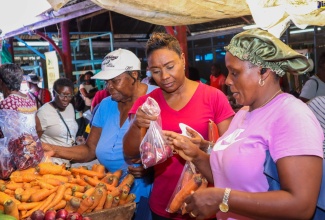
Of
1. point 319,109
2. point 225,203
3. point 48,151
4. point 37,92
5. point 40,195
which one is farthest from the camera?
point 37,92

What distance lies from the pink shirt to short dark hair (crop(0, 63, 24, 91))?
3.34 meters

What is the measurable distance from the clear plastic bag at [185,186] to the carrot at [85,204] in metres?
0.49

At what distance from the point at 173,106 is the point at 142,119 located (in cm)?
30

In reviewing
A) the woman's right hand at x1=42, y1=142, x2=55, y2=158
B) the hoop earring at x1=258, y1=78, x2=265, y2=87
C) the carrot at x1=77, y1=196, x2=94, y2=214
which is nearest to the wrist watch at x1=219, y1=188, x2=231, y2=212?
the hoop earring at x1=258, y1=78, x2=265, y2=87

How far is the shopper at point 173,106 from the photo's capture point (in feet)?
9.29

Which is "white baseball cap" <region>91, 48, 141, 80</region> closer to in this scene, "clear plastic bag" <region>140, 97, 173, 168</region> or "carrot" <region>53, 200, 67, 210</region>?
"clear plastic bag" <region>140, 97, 173, 168</region>

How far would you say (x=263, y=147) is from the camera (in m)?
1.91

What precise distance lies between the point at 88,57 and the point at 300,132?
52.1ft

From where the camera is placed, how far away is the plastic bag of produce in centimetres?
315

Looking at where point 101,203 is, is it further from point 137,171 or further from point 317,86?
point 317,86

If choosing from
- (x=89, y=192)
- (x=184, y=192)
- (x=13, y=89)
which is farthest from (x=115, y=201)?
(x=13, y=89)

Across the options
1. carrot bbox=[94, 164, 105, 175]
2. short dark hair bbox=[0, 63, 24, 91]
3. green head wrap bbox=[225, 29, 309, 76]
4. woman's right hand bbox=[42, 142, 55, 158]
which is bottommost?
carrot bbox=[94, 164, 105, 175]

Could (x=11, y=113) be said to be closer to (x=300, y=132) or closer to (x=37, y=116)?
(x=37, y=116)

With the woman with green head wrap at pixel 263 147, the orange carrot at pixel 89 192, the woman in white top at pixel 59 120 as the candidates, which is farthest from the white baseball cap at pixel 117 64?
the woman in white top at pixel 59 120
